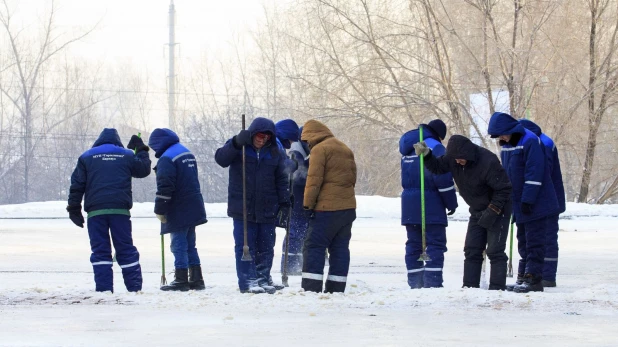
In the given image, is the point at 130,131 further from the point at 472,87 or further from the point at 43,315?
the point at 43,315

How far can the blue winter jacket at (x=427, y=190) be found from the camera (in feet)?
32.1

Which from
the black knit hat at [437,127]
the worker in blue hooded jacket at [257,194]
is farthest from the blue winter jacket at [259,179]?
the black knit hat at [437,127]

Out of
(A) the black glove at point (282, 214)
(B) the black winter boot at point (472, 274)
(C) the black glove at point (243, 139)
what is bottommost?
(B) the black winter boot at point (472, 274)

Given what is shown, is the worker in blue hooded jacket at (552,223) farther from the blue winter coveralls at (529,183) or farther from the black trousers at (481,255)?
the black trousers at (481,255)

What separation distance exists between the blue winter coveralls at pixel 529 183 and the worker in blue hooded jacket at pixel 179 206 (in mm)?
3028

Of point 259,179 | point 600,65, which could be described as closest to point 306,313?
point 259,179

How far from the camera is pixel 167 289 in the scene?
9719 millimetres

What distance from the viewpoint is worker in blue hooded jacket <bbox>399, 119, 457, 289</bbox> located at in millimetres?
9734

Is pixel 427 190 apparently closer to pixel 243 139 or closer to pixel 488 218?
pixel 488 218

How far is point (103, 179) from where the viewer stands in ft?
31.0

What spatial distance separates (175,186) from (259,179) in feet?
2.89

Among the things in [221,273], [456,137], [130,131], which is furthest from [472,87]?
[130,131]

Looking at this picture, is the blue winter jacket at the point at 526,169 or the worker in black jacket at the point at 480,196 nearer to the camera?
the worker in black jacket at the point at 480,196

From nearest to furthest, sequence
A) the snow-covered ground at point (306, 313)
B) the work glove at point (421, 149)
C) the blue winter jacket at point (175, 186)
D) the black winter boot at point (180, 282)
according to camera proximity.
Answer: the snow-covered ground at point (306, 313) → the work glove at point (421, 149) → the blue winter jacket at point (175, 186) → the black winter boot at point (180, 282)
